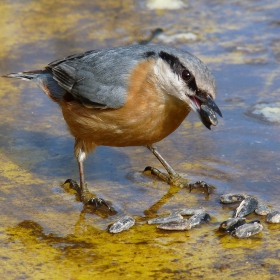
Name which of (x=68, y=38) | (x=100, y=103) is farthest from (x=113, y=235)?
(x=68, y=38)

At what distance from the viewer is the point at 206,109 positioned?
191 inches

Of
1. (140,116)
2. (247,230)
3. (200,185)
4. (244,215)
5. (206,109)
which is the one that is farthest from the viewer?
(200,185)

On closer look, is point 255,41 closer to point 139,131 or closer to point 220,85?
point 220,85

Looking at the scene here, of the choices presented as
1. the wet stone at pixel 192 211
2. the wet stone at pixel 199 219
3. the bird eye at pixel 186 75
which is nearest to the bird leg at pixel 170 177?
the wet stone at pixel 192 211

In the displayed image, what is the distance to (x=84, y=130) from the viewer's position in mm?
5508

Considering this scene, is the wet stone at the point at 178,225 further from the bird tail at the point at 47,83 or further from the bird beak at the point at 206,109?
the bird tail at the point at 47,83

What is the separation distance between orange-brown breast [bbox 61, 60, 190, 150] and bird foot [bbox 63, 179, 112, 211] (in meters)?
0.44

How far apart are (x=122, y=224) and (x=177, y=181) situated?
0.96m

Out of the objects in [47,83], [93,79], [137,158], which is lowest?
[137,158]

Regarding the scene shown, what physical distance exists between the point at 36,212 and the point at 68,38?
13.0 feet

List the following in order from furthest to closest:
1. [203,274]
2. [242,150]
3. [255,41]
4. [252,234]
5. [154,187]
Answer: [255,41] → [242,150] → [154,187] → [252,234] → [203,274]

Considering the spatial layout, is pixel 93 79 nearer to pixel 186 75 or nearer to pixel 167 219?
pixel 186 75

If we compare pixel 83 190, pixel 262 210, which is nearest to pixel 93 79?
pixel 83 190

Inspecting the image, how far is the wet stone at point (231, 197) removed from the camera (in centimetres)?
526
